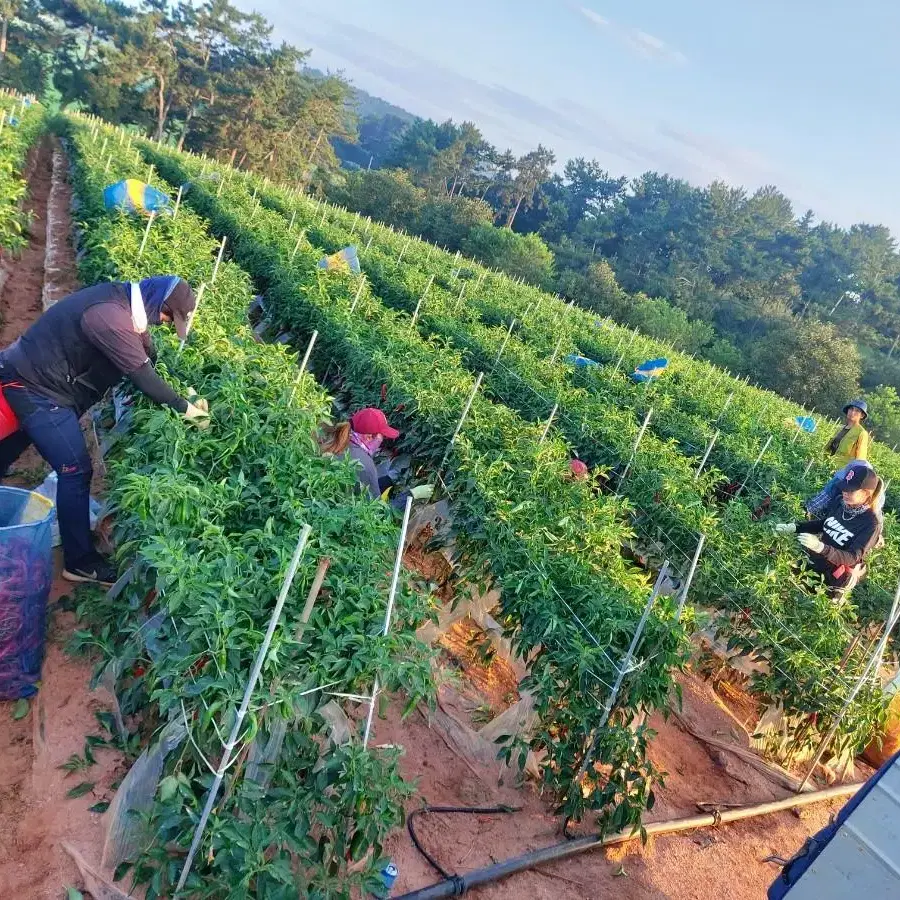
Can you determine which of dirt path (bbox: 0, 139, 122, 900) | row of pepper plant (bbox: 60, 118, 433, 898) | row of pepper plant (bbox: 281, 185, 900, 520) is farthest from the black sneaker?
row of pepper plant (bbox: 281, 185, 900, 520)

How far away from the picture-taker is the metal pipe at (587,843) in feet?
10.5

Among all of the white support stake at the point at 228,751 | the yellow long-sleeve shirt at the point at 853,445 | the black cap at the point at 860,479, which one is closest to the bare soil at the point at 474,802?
the white support stake at the point at 228,751

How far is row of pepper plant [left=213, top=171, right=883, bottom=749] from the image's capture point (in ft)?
15.2

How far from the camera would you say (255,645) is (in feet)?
8.68

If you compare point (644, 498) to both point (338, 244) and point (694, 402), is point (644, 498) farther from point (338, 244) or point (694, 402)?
point (338, 244)

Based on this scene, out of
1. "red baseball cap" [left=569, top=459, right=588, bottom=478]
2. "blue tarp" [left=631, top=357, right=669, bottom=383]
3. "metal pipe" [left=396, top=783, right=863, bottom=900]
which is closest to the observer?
"metal pipe" [left=396, top=783, right=863, bottom=900]

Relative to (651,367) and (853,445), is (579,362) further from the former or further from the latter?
(853,445)

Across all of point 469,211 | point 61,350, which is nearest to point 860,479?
point 61,350

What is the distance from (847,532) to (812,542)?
0.95ft

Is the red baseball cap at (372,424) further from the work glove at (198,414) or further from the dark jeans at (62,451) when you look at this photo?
the dark jeans at (62,451)

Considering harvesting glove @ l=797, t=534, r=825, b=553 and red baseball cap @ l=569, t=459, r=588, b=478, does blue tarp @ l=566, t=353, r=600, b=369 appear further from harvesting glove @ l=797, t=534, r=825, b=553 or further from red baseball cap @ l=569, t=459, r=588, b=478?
harvesting glove @ l=797, t=534, r=825, b=553

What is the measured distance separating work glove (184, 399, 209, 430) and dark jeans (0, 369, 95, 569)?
588 mm

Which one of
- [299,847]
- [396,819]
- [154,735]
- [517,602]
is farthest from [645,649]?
[154,735]

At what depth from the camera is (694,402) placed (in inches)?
523
